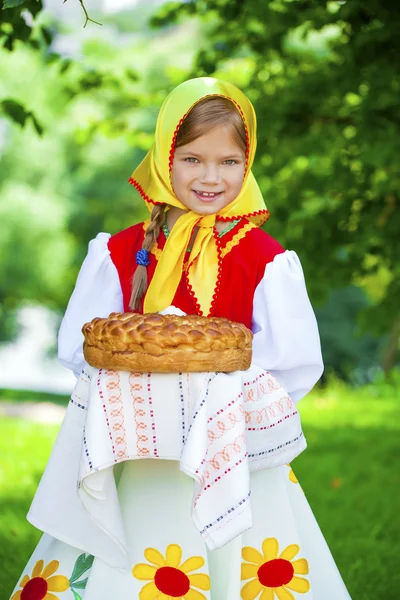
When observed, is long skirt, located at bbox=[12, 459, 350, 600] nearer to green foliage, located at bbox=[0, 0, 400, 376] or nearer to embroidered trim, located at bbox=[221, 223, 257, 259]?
embroidered trim, located at bbox=[221, 223, 257, 259]

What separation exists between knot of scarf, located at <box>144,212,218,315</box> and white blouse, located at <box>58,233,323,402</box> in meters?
0.16

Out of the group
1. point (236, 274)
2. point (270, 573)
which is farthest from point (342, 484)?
point (236, 274)

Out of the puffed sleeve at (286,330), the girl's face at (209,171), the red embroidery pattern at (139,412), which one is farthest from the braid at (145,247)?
the red embroidery pattern at (139,412)

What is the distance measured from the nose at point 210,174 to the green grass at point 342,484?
208cm

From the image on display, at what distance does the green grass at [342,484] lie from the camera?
446 cm

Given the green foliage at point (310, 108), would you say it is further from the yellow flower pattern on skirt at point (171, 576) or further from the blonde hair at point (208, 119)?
the yellow flower pattern on skirt at point (171, 576)

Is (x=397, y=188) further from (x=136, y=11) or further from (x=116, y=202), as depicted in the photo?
(x=136, y=11)

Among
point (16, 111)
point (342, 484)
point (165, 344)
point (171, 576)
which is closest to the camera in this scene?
point (165, 344)

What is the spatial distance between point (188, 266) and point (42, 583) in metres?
1.08

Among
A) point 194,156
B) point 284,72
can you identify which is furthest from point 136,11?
point 194,156

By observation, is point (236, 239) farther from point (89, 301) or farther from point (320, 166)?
point (320, 166)

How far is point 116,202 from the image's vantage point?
22312 mm

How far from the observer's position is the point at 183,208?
2.91 m

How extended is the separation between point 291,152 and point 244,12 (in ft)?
3.51
